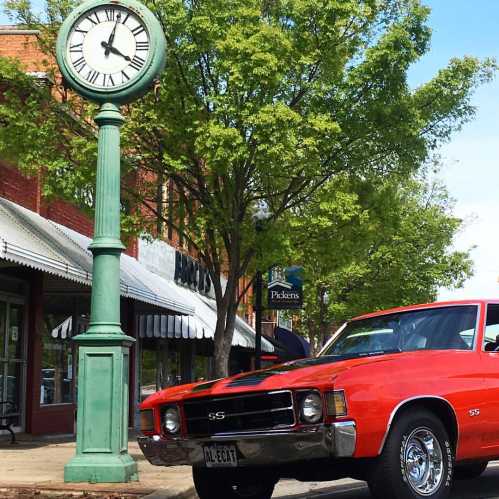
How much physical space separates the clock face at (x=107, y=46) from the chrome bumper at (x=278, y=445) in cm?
457

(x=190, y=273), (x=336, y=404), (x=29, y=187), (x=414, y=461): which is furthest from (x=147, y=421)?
(x=190, y=273)

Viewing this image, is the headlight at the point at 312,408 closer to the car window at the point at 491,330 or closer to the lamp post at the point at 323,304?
the car window at the point at 491,330

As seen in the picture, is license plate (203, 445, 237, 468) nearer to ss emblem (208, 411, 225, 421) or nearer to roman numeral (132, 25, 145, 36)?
ss emblem (208, 411, 225, 421)

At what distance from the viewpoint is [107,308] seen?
378 inches

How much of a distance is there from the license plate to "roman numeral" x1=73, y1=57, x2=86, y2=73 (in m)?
5.00

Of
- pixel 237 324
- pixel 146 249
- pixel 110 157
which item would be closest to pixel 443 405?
pixel 110 157

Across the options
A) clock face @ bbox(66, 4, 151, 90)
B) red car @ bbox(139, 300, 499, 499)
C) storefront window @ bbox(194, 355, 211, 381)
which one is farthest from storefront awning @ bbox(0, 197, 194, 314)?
storefront window @ bbox(194, 355, 211, 381)

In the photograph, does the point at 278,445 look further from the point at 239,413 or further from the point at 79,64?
the point at 79,64

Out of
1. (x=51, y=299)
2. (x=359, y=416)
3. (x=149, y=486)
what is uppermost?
(x=51, y=299)

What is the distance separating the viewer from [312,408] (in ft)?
22.0

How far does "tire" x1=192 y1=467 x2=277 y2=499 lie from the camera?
25.8 ft

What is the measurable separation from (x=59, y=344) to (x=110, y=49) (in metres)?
9.82

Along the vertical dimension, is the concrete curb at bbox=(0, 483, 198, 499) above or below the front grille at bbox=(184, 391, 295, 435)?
below

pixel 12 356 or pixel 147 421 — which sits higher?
pixel 12 356
